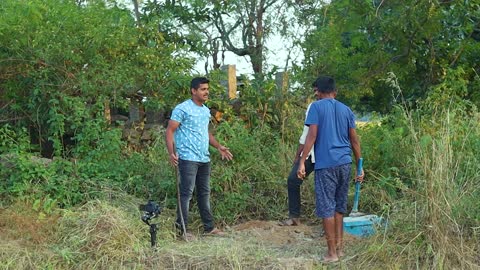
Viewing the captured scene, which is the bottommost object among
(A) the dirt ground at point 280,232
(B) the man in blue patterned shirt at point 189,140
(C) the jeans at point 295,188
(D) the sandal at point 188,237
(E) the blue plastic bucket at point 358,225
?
(A) the dirt ground at point 280,232

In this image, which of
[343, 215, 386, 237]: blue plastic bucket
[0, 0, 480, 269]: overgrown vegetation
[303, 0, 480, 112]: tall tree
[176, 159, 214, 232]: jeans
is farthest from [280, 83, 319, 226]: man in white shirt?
[303, 0, 480, 112]: tall tree

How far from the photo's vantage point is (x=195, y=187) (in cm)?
720

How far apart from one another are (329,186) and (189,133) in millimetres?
1640

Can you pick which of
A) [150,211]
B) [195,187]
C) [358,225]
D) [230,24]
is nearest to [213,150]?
[195,187]

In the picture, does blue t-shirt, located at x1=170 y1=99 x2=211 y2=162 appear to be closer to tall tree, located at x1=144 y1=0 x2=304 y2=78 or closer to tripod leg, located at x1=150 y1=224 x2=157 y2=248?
tripod leg, located at x1=150 y1=224 x2=157 y2=248

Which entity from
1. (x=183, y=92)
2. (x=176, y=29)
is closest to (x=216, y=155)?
(x=183, y=92)

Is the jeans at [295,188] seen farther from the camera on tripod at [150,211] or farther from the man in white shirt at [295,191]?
the camera on tripod at [150,211]

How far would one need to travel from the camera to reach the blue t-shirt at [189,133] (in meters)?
6.75

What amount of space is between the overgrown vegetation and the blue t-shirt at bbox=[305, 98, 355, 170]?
2.05ft

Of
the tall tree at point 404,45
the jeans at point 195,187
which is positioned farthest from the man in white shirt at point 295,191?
the tall tree at point 404,45

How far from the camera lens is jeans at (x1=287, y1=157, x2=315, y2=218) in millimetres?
7098

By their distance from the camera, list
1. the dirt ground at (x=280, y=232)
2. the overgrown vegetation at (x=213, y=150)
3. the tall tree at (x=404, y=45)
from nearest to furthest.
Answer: the overgrown vegetation at (x=213, y=150), the dirt ground at (x=280, y=232), the tall tree at (x=404, y=45)

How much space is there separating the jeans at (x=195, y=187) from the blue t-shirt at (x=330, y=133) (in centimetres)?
142

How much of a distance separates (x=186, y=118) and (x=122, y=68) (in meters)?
2.28
